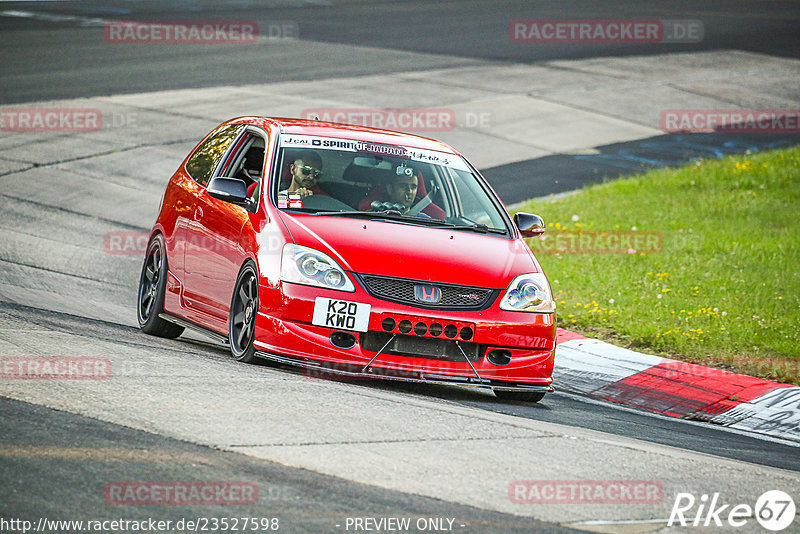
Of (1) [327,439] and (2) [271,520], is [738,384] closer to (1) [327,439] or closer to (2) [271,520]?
(1) [327,439]

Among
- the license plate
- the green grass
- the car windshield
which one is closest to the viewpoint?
the license plate

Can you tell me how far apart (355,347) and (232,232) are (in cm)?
144

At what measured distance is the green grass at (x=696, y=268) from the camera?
1051 cm

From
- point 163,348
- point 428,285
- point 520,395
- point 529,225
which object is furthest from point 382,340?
point 529,225

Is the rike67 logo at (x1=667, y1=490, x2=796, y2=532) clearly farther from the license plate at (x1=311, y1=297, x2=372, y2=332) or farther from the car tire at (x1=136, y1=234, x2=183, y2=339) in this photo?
the car tire at (x1=136, y1=234, x2=183, y2=339)

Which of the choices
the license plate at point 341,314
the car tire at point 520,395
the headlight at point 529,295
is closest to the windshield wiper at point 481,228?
the headlight at point 529,295

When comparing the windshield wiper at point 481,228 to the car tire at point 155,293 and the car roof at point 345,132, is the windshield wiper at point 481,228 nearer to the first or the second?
the car roof at point 345,132

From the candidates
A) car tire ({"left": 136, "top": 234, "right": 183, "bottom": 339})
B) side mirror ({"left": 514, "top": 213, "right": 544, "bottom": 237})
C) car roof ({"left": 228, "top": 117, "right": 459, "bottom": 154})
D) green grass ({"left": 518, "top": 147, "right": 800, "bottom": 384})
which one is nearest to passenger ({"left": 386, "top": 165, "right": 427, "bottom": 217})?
car roof ({"left": 228, "top": 117, "right": 459, "bottom": 154})

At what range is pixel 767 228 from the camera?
15.4 m

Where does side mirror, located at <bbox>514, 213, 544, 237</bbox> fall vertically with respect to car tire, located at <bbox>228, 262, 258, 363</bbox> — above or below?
above

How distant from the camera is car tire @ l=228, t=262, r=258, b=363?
7793 millimetres

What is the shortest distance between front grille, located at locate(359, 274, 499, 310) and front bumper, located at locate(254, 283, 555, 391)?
0.14ft

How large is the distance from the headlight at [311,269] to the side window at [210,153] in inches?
78.5

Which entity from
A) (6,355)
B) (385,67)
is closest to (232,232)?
(6,355)
